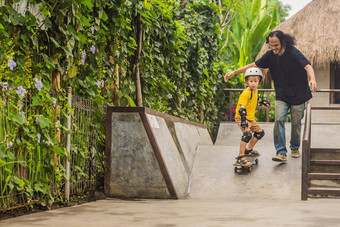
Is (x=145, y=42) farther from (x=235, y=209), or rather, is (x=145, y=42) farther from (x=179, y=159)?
(x=235, y=209)

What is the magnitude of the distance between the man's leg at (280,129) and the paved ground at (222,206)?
9.5 inches

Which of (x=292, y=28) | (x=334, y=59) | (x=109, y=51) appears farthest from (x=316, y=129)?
(x=109, y=51)

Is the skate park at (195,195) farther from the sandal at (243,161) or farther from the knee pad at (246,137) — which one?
the knee pad at (246,137)

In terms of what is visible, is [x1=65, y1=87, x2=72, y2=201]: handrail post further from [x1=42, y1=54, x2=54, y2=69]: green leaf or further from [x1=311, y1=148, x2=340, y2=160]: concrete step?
[x1=311, y1=148, x2=340, y2=160]: concrete step

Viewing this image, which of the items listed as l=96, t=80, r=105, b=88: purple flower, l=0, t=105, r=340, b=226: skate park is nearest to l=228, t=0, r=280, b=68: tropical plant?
l=0, t=105, r=340, b=226: skate park

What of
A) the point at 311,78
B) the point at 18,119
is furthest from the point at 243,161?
the point at 18,119

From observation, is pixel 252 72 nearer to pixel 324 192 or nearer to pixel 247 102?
pixel 247 102

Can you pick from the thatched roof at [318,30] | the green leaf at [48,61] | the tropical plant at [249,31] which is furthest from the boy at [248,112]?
the tropical plant at [249,31]

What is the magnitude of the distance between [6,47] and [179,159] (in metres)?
3.27

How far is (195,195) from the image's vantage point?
22.5 feet

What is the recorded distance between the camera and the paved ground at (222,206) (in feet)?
14.7

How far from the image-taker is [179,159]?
7211 millimetres

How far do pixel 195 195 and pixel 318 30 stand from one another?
1384 cm

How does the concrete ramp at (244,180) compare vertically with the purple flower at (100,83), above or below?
below
